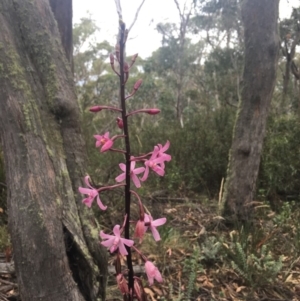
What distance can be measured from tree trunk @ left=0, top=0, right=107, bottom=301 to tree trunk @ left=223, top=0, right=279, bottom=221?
243 cm

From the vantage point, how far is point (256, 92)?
4.48 m

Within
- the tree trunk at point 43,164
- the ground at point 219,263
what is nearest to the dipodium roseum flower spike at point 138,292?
the tree trunk at point 43,164

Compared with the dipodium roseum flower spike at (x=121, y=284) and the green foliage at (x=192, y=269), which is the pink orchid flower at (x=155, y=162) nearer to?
the dipodium roseum flower spike at (x=121, y=284)

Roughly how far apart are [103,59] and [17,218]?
3106 cm

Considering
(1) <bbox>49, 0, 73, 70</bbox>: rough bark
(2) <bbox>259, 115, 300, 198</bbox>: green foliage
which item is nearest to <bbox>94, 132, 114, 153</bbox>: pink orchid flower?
(1) <bbox>49, 0, 73, 70</bbox>: rough bark

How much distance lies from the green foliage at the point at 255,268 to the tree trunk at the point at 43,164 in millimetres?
1303

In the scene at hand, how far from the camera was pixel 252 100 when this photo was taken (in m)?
4.52

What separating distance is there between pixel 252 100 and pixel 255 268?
6.19 ft

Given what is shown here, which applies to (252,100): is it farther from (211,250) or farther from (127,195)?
(127,195)

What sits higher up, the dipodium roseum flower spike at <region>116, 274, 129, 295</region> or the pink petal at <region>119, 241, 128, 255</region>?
the pink petal at <region>119, 241, 128, 255</region>

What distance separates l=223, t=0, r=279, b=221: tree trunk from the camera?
4.42m

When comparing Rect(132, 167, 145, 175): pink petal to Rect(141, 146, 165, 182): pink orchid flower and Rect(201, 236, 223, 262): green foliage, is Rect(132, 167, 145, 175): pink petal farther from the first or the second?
Rect(201, 236, 223, 262): green foliage

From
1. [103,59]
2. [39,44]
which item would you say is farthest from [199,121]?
[103,59]

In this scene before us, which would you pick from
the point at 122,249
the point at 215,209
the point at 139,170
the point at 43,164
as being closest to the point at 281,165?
the point at 215,209
